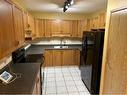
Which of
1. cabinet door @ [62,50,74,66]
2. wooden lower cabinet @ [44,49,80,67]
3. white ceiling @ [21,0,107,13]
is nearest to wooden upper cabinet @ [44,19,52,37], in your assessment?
wooden lower cabinet @ [44,49,80,67]

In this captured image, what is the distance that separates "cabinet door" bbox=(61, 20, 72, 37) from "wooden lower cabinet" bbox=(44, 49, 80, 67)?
0.73 m

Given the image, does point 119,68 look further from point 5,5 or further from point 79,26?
point 79,26

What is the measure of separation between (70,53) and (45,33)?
131cm

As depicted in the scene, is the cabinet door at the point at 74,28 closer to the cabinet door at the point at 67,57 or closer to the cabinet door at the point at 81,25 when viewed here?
the cabinet door at the point at 81,25

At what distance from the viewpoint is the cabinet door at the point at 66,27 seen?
470 centimetres

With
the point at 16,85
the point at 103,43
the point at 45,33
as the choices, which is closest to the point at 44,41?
the point at 45,33

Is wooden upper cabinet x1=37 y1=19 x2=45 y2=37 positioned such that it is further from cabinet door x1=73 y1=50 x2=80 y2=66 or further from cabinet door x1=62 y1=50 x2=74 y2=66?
cabinet door x1=73 y1=50 x2=80 y2=66

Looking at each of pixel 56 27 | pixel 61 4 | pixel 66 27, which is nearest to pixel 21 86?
pixel 61 4

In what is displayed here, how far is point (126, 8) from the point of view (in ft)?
5.28

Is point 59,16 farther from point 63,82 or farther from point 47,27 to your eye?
point 63,82

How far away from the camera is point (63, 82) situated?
11.3 ft

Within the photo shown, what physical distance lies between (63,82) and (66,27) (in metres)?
2.32

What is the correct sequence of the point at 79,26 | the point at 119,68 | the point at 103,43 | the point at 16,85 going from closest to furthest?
the point at 16,85, the point at 119,68, the point at 103,43, the point at 79,26

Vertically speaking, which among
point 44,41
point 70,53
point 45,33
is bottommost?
point 70,53
